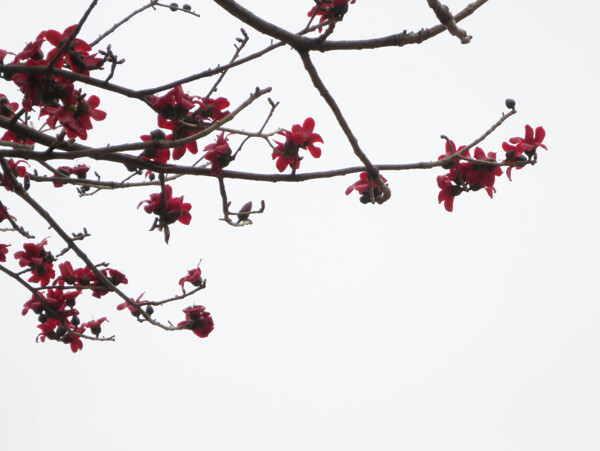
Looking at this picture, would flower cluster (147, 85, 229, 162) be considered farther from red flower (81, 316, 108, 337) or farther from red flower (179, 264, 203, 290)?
Answer: red flower (81, 316, 108, 337)

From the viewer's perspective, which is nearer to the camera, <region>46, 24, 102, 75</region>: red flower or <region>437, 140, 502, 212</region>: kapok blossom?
<region>46, 24, 102, 75</region>: red flower

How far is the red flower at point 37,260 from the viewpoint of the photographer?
273 centimetres

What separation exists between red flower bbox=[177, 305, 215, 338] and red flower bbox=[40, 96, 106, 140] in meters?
0.93

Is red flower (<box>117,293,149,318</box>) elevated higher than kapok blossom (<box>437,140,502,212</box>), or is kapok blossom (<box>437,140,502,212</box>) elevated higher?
kapok blossom (<box>437,140,502,212</box>)

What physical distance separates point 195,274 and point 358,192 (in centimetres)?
80

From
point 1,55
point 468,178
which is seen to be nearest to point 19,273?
point 1,55

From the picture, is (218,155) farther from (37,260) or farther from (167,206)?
(37,260)

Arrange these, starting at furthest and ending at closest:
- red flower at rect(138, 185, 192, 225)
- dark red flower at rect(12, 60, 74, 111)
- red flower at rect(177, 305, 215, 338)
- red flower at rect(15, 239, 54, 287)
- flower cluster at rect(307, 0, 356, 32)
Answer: red flower at rect(15, 239, 54, 287) < red flower at rect(177, 305, 215, 338) < red flower at rect(138, 185, 192, 225) < flower cluster at rect(307, 0, 356, 32) < dark red flower at rect(12, 60, 74, 111)

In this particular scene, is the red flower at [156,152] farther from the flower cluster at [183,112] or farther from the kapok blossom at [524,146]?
the kapok blossom at [524,146]

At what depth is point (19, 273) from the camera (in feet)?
7.88

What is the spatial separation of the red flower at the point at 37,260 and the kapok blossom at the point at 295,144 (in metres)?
1.30

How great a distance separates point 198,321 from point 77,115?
1016 mm

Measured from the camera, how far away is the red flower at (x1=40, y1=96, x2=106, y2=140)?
5.88 ft

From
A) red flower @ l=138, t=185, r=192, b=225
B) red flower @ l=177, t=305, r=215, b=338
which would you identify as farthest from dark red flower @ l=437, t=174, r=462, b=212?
red flower @ l=177, t=305, r=215, b=338
